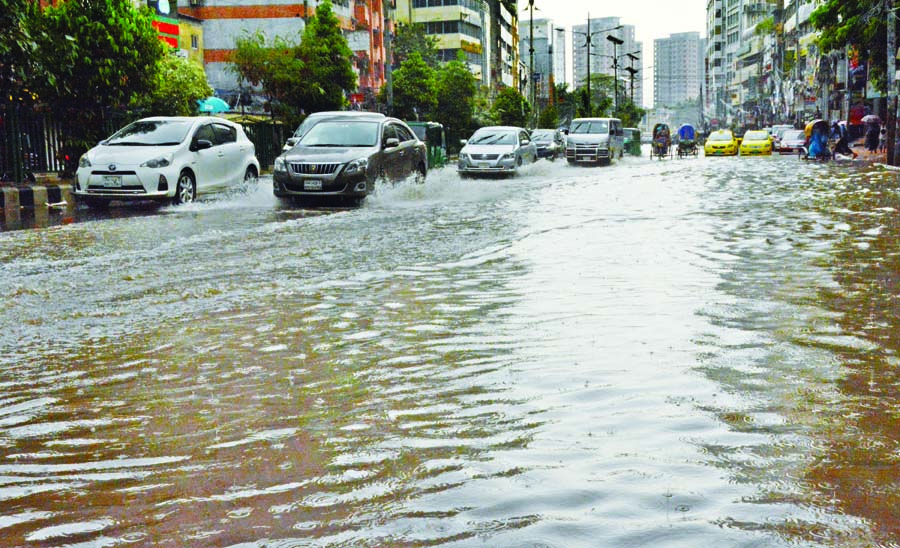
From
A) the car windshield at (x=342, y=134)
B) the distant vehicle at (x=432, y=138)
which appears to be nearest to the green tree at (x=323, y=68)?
the distant vehicle at (x=432, y=138)

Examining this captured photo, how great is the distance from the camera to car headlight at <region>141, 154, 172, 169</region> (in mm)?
18234

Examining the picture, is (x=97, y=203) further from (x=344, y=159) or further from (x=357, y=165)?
(x=357, y=165)

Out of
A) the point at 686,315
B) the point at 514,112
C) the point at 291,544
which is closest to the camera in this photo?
the point at 291,544

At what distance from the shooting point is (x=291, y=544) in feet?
10.9

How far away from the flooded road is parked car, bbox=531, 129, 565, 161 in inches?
1234

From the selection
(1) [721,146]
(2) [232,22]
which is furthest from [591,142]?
(2) [232,22]

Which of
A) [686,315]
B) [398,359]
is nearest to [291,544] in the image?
[398,359]

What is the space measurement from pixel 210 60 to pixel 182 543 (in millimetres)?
58245

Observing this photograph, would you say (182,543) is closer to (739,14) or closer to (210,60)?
(210,60)

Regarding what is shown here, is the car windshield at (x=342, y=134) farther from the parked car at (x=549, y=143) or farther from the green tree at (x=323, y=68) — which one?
the parked car at (x=549, y=143)

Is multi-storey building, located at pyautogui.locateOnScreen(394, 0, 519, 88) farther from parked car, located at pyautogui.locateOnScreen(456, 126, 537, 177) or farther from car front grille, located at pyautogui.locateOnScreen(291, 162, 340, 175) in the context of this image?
car front grille, located at pyautogui.locateOnScreen(291, 162, 340, 175)

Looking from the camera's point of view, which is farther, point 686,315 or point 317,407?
point 686,315

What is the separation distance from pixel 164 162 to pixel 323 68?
2164cm

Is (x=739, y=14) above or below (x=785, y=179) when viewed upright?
above
